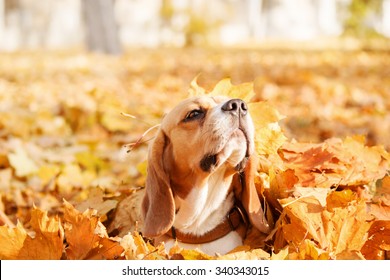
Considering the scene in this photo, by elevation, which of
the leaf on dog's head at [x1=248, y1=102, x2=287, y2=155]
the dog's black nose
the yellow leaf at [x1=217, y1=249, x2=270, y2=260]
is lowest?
the yellow leaf at [x1=217, y1=249, x2=270, y2=260]

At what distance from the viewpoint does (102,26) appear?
1595 centimetres

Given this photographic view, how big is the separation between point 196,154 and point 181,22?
23195mm

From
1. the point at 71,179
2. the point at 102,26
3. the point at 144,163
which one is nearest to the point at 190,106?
the point at 144,163

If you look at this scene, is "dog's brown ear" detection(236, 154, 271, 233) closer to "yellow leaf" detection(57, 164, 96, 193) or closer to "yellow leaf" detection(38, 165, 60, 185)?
"yellow leaf" detection(57, 164, 96, 193)

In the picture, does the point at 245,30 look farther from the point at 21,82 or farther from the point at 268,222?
the point at 268,222

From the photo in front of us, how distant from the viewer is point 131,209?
2994 millimetres

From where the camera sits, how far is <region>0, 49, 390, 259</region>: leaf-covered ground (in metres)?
2.24

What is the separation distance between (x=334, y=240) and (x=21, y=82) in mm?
8214

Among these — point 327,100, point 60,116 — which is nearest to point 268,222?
point 60,116

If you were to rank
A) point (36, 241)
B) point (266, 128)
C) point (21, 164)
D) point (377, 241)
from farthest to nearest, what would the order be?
point (21, 164) → point (266, 128) → point (377, 241) → point (36, 241)

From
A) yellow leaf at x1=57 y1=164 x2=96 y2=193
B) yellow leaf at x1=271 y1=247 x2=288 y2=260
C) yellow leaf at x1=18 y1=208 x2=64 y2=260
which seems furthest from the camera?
yellow leaf at x1=57 y1=164 x2=96 y2=193

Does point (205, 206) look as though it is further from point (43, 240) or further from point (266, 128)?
point (43, 240)

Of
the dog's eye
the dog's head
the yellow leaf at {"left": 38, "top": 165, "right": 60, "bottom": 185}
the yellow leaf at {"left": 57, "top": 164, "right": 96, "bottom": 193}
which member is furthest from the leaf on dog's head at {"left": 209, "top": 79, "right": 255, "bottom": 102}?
the yellow leaf at {"left": 38, "top": 165, "right": 60, "bottom": 185}

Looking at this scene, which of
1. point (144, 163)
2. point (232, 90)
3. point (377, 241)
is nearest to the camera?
point (377, 241)
